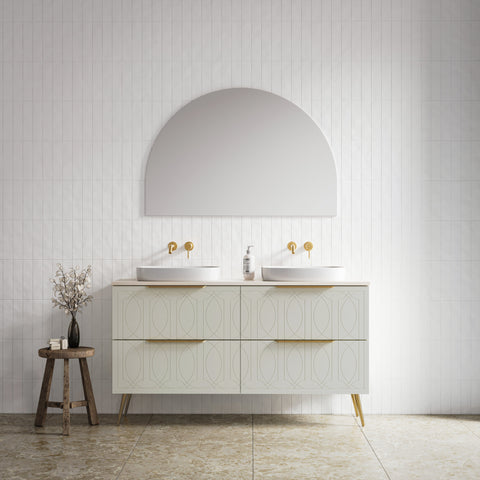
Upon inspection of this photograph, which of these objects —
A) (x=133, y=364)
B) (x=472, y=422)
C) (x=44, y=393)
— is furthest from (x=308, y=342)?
(x=44, y=393)

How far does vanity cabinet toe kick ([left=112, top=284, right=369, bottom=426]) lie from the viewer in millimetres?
3188

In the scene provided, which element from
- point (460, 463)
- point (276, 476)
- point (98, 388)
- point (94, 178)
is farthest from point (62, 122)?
point (460, 463)

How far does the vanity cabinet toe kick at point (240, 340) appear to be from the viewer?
3188mm

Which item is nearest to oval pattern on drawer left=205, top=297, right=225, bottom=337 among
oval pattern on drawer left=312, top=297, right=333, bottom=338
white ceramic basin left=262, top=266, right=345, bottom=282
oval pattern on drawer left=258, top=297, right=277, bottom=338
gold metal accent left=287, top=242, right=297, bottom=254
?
oval pattern on drawer left=258, top=297, right=277, bottom=338

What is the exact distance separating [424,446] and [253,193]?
1719 millimetres

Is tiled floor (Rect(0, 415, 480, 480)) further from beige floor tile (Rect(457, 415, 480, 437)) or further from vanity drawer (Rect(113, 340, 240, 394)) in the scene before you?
vanity drawer (Rect(113, 340, 240, 394))

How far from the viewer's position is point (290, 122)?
3.61 m

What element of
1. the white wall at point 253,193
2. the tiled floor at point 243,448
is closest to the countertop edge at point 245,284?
the white wall at point 253,193

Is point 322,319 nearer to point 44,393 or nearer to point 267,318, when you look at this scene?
point 267,318

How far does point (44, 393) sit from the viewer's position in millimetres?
3299

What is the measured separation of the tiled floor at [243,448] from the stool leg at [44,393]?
59 millimetres

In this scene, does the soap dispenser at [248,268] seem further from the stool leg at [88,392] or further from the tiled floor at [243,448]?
the stool leg at [88,392]

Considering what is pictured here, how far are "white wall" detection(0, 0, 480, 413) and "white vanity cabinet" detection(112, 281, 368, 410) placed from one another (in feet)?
1.38

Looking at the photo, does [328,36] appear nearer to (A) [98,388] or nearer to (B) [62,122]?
(B) [62,122]
